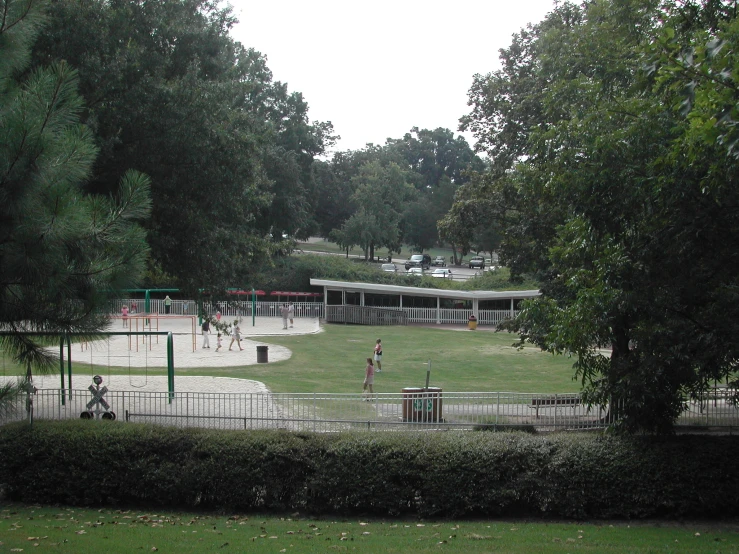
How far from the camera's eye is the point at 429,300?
49.8 meters

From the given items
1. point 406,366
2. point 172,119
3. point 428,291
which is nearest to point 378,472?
point 172,119

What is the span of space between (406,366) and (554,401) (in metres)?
11.9

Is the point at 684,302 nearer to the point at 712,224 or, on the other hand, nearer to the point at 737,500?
the point at 712,224

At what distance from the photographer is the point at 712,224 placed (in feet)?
35.4

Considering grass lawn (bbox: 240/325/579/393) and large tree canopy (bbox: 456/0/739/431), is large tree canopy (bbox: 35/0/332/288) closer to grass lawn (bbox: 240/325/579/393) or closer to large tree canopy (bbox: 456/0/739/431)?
grass lawn (bbox: 240/325/579/393)

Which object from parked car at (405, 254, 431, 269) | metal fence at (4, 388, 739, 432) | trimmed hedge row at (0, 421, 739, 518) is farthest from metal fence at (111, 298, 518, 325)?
trimmed hedge row at (0, 421, 739, 518)

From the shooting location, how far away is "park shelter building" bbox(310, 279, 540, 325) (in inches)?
1900

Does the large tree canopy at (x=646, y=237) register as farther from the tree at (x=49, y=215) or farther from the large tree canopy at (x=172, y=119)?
the large tree canopy at (x=172, y=119)

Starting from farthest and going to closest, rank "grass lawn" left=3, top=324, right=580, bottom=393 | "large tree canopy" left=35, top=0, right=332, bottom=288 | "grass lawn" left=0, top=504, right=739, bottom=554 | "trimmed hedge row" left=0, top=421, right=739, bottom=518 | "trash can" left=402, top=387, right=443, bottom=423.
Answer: "grass lawn" left=3, top=324, right=580, bottom=393, "trash can" left=402, top=387, right=443, bottom=423, "large tree canopy" left=35, top=0, right=332, bottom=288, "trimmed hedge row" left=0, top=421, right=739, bottom=518, "grass lawn" left=0, top=504, right=739, bottom=554

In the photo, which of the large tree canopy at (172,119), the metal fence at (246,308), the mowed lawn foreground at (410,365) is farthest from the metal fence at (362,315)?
the large tree canopy at (172,119)

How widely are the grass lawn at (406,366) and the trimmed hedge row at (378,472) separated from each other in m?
9.37

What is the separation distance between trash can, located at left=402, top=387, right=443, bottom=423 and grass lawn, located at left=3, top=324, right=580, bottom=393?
5.28m

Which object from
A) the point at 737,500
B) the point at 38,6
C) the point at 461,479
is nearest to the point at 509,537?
the point at 461,479

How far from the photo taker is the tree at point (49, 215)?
7258 mm
